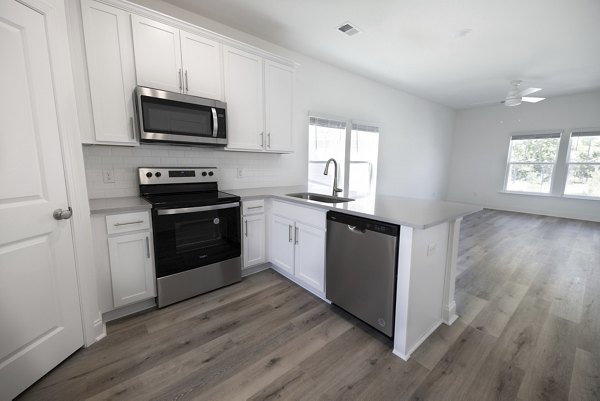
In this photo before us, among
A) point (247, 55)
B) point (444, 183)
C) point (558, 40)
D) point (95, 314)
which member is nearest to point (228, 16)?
point (247, 55)

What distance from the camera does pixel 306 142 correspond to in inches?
146

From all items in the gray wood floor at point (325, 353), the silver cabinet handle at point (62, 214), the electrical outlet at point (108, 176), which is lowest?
the gray wood floor at point (325, 353)

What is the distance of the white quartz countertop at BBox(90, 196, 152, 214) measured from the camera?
178 centimetres

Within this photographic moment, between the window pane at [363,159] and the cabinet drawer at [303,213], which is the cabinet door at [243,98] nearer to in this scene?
the cabinet drawer at [303,213]

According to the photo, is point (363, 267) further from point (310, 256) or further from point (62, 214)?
point (62, 214)

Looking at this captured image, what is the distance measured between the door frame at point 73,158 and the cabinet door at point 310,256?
1.63 meters

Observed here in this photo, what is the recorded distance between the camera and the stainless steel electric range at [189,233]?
80.0 inches

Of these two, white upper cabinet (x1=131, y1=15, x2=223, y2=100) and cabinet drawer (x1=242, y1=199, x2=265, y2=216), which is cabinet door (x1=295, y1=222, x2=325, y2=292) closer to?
cabinet drawer (x1=242, y1=199, x2=265, y2=216)

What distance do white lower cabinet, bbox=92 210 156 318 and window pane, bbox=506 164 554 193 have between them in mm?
8389

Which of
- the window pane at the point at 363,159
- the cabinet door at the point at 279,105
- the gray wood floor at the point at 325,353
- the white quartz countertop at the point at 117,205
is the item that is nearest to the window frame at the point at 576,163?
the gray wood floor at the point at 325,353

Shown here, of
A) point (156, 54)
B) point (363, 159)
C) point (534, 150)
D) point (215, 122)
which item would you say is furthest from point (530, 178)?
point (156, 54)

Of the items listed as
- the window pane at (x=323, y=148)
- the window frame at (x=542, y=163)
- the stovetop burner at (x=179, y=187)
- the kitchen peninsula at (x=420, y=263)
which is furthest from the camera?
the window frame at (x=542, y=163)

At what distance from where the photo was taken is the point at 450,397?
1.35m

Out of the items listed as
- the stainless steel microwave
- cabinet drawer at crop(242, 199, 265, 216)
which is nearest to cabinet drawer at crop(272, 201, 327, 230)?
cabinet drawer at crop(242, 199, 265, 216)
